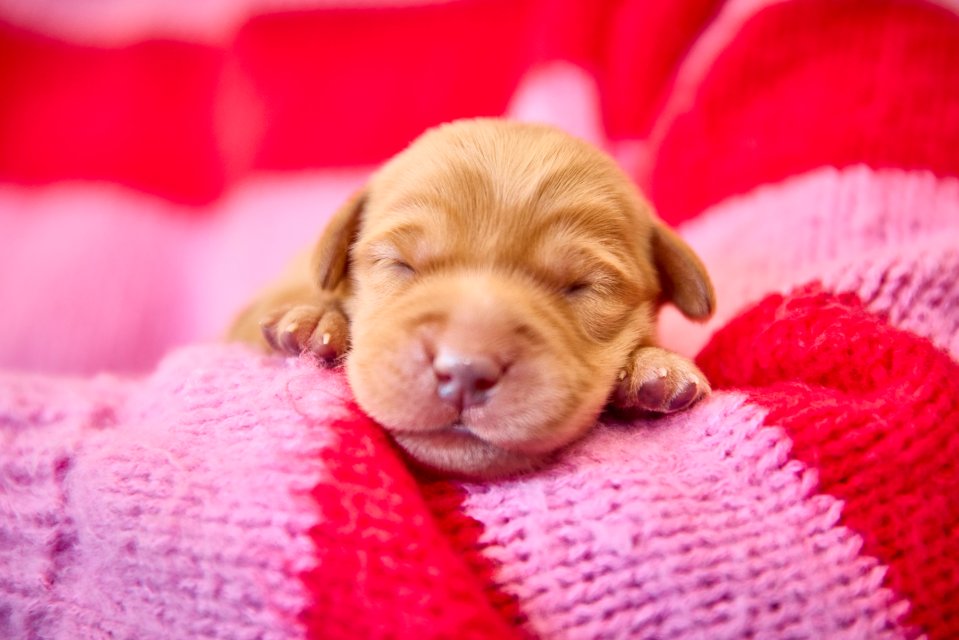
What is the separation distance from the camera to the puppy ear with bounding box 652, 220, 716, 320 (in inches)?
71.6

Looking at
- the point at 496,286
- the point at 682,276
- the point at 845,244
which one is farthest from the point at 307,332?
the point at 845,244

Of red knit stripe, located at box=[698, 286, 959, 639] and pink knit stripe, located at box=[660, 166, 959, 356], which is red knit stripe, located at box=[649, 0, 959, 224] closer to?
pink knit stripe, located at box=[660, 166, 959, 356]

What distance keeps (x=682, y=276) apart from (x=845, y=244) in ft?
1.80

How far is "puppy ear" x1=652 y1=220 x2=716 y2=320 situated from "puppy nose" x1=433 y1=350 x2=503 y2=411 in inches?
28.7

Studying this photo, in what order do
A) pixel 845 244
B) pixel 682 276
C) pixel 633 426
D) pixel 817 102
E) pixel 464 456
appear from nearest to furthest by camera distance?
1. pixel 464 456
2. pixel 633 426
3. pixel 682 276
4. pixel 845 244
5. pixel 817 102

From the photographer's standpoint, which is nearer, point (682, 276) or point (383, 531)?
point (383, 531)

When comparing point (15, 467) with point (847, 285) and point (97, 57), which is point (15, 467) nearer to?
point (847, 285)

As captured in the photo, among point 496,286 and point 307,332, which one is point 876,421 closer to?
point 496,286

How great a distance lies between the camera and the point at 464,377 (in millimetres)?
1312

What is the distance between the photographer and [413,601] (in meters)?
1.12

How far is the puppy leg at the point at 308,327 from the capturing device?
168 centimetres

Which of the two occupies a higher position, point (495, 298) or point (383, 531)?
point (495, 298)

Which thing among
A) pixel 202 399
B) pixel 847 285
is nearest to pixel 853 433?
pixel 847 285

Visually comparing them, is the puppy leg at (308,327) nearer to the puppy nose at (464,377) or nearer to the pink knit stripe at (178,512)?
the pink knit stripe at (178,512)
